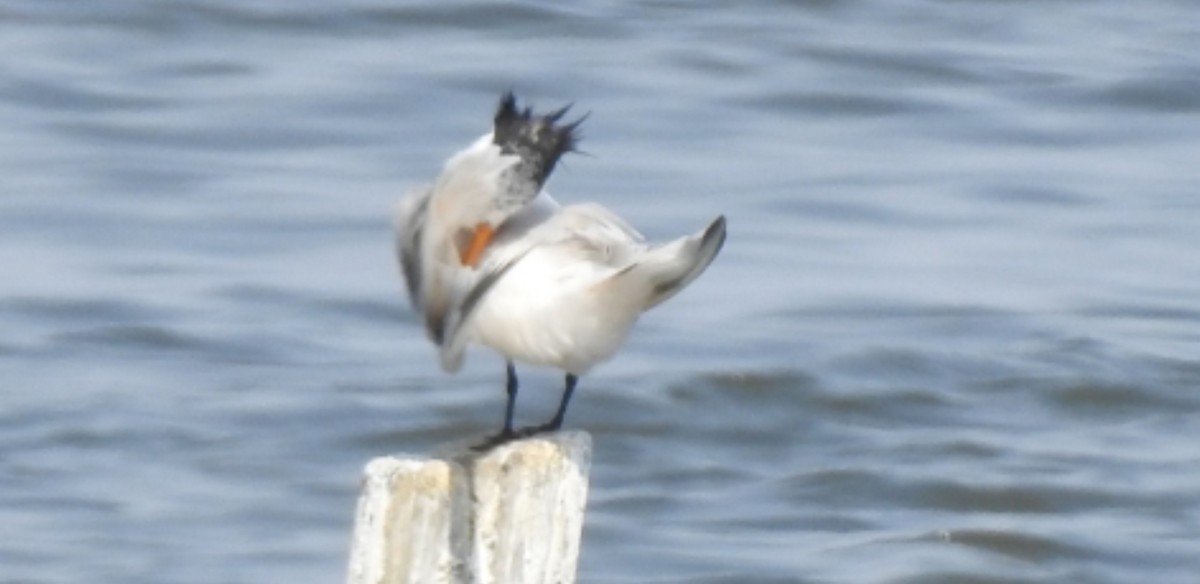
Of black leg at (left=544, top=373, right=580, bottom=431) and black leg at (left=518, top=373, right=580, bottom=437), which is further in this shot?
black leg at (left=544, top=373, right=580, bottom=431)

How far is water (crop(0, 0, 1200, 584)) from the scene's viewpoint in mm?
10047

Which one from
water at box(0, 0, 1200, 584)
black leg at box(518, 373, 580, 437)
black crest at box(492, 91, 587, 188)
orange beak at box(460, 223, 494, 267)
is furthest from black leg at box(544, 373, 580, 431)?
water at box(0, 0, 1200, 584)

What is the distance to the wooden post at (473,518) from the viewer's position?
5.12m

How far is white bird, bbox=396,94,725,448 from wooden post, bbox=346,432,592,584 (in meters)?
0.20

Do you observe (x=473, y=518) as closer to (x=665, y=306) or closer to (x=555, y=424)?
(x=555, y=424)

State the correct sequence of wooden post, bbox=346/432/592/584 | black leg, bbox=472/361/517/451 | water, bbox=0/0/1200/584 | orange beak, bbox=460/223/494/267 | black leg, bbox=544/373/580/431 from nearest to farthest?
wooden post, bbox=346/432/592/584, black leg, bbox=472/361/517/451, orange beak, bbox=460/223/494/267, black leg, bbox=544/373/580/431, water, bbox=0/0/1200/584

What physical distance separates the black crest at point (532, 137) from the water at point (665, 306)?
373cm

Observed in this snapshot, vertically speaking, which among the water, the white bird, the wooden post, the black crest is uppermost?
the black crest

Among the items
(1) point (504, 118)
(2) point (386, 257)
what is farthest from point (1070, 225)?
(1) point (504, 118)

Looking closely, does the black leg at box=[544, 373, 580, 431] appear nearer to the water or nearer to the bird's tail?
the bird's tail

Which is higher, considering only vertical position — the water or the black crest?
the black crest

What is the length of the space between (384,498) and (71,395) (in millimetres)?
6200

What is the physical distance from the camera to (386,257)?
1286cm

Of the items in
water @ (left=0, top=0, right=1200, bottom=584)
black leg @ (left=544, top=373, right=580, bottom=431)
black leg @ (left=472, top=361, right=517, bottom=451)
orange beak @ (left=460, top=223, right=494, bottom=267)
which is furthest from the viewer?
water @ (left=0, top=0, right=1200, bottom=584)
